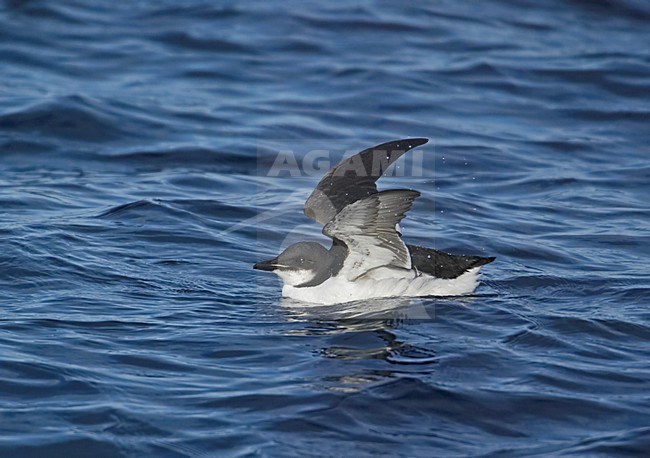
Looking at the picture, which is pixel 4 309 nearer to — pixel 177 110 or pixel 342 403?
pixel 342 403

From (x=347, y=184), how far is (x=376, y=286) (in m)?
0.77

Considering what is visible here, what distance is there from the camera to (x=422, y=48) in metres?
16.1

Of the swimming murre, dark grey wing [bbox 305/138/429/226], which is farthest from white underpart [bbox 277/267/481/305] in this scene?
dark grey wing [bbox 305/138/429/226]

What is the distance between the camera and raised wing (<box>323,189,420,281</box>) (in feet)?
22.8

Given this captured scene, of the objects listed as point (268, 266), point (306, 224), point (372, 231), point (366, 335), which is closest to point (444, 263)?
point (372, 231)

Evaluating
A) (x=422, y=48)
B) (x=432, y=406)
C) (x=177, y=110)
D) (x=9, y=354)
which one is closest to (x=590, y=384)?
(x=432, y=406)

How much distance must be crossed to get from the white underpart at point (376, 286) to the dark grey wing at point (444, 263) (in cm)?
4

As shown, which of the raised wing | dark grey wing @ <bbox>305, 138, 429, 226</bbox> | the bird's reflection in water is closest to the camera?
the bird's reflection in water

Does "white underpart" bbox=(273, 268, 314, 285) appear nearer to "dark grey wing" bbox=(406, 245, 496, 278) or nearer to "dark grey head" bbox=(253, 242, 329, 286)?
"dark grey head" bbox=(253, 242, 329, 286)

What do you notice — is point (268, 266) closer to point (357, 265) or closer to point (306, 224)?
point (357, 265)

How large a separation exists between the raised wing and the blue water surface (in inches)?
13.6

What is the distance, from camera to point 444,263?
7914 mm

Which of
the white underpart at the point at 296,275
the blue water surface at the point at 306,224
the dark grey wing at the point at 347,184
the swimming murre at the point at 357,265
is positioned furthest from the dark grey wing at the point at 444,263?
the white underpart at the point at 296,275

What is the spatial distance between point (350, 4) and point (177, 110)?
16.1 ft
